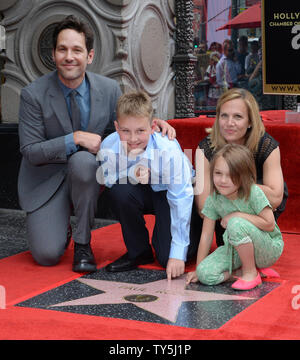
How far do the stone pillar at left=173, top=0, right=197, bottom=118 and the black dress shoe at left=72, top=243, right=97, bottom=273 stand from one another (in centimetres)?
223

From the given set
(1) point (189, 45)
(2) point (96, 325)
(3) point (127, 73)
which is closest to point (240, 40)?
(1) point (189, 45)

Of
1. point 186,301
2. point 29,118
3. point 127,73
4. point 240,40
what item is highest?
point 240,40

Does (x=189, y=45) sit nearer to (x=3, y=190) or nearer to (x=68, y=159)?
(x=3, y=190)

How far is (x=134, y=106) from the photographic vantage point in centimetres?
265

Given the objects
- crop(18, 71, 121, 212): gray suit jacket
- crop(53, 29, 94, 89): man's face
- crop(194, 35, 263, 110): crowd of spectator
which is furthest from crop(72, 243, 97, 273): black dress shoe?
crop(194, 35, 263, 110): crowd of spectator

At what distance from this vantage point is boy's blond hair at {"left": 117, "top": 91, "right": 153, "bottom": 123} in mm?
2639

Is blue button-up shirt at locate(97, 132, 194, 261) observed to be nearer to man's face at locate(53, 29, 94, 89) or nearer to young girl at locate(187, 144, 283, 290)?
young girl at locate(187, 144, 283, 290)

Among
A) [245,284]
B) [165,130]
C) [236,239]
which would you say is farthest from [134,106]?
[245,284]

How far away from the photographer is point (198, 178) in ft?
9.82

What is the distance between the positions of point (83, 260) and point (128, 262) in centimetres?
20

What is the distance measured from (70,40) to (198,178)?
2.79 ft

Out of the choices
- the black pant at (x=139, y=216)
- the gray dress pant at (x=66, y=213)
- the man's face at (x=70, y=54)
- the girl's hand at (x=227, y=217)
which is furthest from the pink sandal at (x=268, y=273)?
the man's face at (x=70, y=54)
